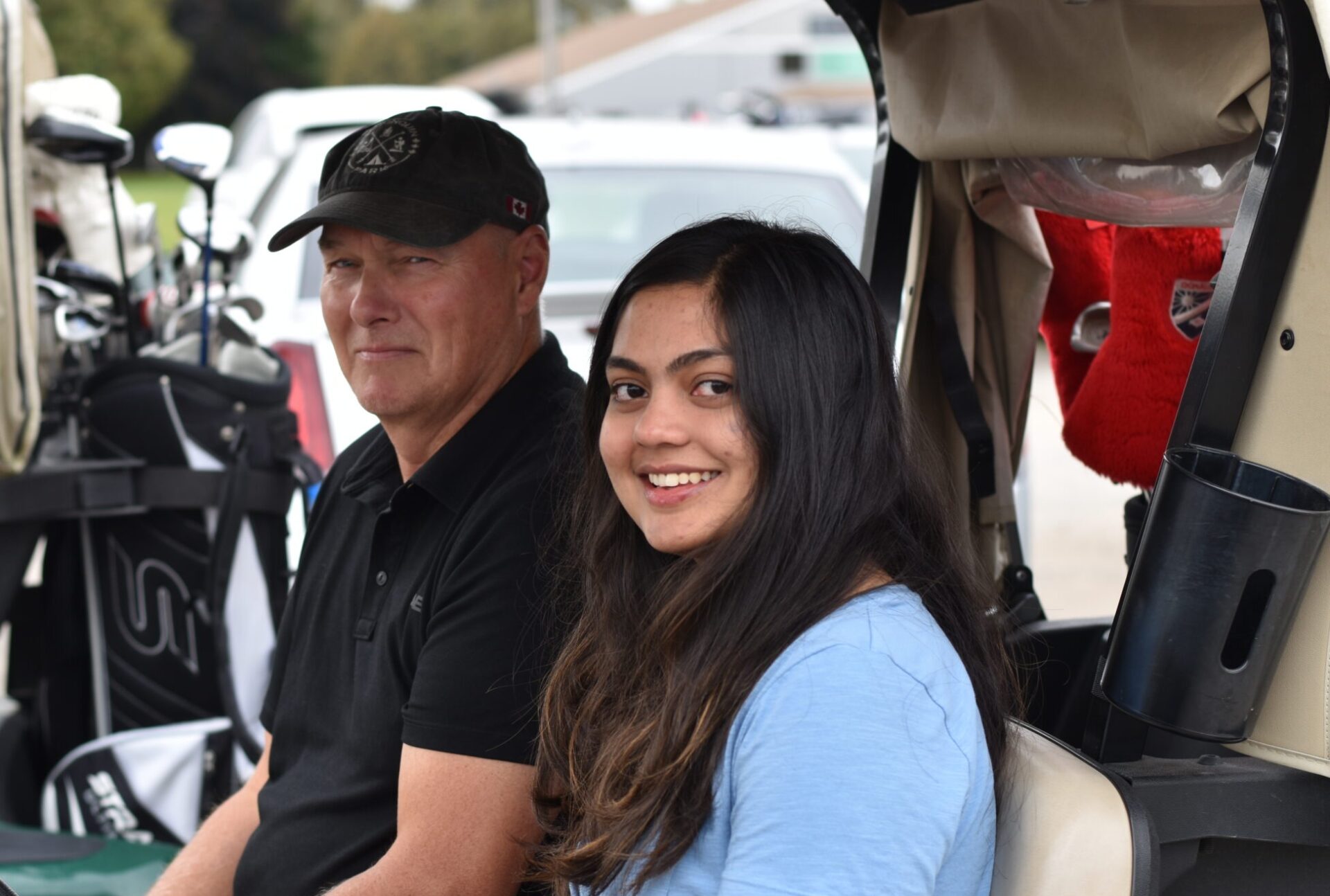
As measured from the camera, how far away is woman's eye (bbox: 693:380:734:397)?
5.18 feet

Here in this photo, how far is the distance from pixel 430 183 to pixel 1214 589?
131cm

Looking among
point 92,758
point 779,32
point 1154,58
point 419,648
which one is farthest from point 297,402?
point 779,32

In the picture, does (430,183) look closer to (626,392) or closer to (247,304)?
(626,392)

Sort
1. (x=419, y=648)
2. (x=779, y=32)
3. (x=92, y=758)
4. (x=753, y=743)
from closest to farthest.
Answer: (x=753, y=743), (x=419, y=648), (x=92, y=758), (x=779, y=32)

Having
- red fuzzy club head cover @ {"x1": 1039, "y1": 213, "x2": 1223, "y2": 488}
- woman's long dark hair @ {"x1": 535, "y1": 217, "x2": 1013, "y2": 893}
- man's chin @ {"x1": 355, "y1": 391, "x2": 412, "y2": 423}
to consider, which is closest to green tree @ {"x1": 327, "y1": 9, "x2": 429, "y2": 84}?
man's chin @ {"x1": 355, "y1": 391, "x2": 412, "y2": 423}

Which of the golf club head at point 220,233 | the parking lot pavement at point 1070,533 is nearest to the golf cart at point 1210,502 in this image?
the golf club head at point 220,233

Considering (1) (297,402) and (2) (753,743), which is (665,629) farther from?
(1) (297,402)

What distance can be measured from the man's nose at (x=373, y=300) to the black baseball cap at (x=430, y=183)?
0.10 metres

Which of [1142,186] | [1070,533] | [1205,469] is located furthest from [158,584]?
[1070,533]

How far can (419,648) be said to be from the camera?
79.3 inches

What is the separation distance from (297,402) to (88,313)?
2.15 feet

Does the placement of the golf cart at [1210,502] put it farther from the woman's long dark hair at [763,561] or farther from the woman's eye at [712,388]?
the woman's eye at [712,388]

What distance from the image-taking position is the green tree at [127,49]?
113 ft

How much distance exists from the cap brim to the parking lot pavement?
2.45 metres
